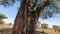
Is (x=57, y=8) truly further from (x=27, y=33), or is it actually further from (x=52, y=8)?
(x=27, y=33)

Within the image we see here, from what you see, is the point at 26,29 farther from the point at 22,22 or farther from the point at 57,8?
the point at 57,8

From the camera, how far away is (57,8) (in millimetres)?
17953

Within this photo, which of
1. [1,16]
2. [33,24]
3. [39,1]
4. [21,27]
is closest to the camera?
[21,27]

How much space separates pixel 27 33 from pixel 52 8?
13.8 feet

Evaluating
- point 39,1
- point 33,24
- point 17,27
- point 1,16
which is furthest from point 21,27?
point 1,16

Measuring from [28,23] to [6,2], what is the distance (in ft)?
12.0

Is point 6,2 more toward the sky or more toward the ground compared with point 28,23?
more toward the sky

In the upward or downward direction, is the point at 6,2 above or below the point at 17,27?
above

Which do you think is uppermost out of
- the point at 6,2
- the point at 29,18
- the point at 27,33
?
the point at 6,2

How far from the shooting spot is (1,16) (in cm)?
3700

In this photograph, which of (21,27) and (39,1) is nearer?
(21,27)

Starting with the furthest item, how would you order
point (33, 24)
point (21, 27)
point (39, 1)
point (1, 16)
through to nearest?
1. point (1, 16)
2. point (39, 1)
3. point (33, 24)
4. point (21, 27)

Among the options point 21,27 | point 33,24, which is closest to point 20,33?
A: point 21,27

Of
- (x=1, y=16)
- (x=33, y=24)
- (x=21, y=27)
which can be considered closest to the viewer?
(x=21, y=27)
